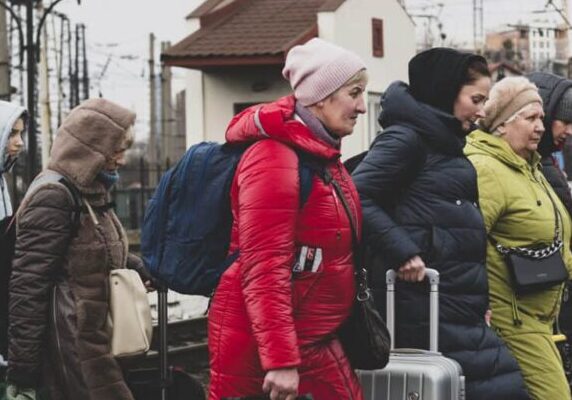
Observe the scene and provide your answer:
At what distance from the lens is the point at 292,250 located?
407cm

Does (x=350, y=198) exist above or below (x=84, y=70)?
below

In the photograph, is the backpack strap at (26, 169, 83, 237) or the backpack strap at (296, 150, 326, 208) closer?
the backpack strap at (296, 150, 326, 208)

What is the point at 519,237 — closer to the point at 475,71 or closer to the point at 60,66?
the point at 475,71

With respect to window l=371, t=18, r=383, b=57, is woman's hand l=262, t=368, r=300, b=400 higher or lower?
lower

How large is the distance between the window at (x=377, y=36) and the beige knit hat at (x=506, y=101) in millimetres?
26599

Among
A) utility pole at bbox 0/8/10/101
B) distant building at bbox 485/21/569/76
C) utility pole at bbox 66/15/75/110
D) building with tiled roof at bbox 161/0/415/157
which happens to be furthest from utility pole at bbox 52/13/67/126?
distant building at bbox 485/21/569/76

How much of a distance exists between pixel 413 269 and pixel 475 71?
945mm

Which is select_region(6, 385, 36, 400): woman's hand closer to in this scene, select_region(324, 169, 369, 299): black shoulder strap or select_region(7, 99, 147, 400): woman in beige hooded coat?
select_region(7, 99, 147, 400): woman in beige hooded coat

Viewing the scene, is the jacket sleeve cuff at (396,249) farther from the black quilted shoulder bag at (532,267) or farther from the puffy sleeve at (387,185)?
the black quilted shoulder bag at (532,267)

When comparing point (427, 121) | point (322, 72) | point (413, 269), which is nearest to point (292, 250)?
point (322, 72)

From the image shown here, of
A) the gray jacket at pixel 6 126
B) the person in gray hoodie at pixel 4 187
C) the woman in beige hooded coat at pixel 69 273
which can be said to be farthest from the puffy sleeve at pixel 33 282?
the gray jacket at pixel 6 126

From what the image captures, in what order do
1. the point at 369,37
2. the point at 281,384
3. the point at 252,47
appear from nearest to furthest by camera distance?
the point at 281,384
the point at 252,47
the point at 369,37

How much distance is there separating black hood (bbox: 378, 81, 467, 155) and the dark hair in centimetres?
17

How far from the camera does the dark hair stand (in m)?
5.41
